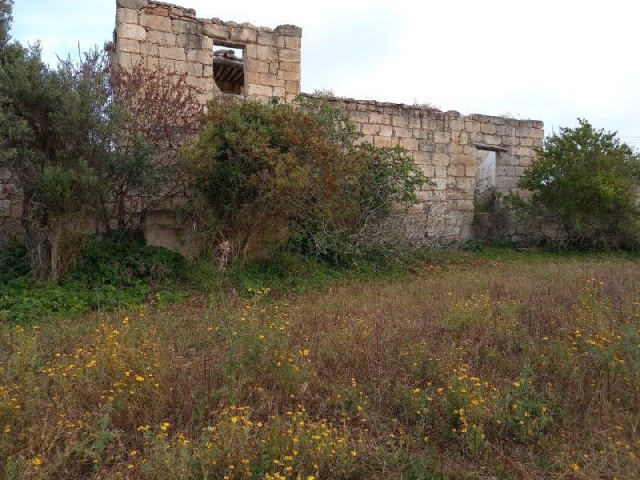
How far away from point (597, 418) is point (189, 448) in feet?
8.21

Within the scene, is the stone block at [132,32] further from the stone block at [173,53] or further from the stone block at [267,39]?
the stone block at [267,39]

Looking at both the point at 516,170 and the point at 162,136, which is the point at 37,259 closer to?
the point at 162,136

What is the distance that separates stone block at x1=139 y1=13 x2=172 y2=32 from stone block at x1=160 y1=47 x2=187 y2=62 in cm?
30

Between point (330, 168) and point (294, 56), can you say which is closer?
point (330, 168)

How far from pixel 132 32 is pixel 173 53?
0.69m

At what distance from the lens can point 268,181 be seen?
7281mm

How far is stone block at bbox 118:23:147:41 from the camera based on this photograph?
8.77m

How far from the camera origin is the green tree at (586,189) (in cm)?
1147

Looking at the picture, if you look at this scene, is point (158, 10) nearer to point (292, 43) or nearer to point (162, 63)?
point (162, 63)

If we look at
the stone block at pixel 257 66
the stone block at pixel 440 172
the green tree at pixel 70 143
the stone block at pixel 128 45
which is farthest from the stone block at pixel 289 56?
the stone block at pixel 440 172

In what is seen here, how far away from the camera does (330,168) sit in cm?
782

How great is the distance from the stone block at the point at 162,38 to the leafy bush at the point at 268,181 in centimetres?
200

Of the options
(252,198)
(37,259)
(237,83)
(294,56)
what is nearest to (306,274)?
(252,198)

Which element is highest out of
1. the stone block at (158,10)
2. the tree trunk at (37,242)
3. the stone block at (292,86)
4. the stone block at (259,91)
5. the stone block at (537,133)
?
the stone block at (158,10)
